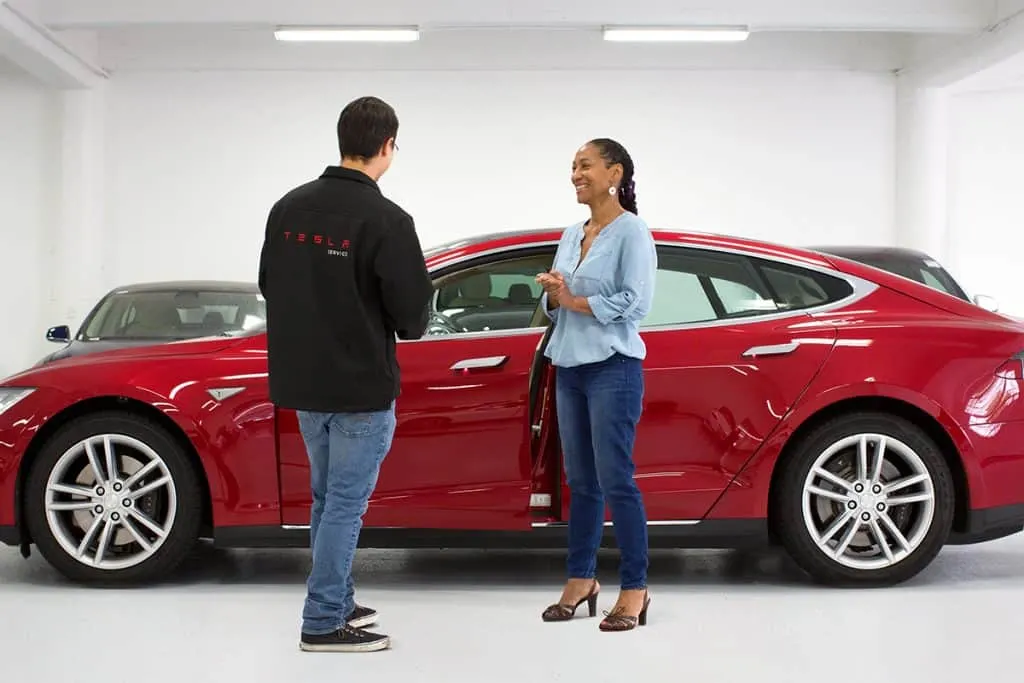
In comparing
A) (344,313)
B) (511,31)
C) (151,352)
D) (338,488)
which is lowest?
(338,488)

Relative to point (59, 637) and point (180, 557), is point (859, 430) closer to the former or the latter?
point (180, 557)

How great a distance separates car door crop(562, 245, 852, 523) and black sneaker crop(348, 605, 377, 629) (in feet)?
2.66

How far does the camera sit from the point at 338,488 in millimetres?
3666

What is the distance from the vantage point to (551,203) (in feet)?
45.9

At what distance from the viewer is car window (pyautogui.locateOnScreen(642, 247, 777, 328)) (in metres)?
4.62

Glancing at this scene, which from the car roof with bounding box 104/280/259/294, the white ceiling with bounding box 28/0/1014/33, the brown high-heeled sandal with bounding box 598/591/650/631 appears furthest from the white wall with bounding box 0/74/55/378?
the brown high-heeled sandal with bounding box 598/591/650/631

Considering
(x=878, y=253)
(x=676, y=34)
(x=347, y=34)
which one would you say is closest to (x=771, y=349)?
(x=878, y=253)

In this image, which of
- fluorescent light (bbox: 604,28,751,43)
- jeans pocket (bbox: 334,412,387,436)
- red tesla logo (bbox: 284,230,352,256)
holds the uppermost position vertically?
fluorescent light (bbox: 604,28,751,43)

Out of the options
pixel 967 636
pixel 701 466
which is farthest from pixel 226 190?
pixel 967 636

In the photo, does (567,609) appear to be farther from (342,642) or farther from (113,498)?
(113,498)

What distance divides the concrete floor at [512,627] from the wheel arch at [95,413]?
0.90 ft

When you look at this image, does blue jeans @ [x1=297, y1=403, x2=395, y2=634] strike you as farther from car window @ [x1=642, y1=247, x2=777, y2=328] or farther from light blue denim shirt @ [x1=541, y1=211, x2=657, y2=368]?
car window @ [x1=642, y1=247, x2=777, y2=328]

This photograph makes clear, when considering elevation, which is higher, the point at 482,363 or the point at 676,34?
the point at 676,34

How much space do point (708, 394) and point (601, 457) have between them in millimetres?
658
